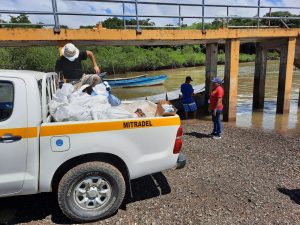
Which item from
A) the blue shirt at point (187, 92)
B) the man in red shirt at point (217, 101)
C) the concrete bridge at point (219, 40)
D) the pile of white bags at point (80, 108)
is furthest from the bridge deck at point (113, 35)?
the pile of white bags at point (80, 108)

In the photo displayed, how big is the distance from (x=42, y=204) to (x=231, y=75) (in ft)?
30.4

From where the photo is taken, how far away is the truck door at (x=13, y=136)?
3562 mm

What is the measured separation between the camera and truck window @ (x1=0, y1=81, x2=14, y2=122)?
11.9ft

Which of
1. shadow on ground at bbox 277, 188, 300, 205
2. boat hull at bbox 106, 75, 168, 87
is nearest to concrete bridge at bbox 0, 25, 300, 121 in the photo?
shadow on ground at bbox 277, 188, 300, 205

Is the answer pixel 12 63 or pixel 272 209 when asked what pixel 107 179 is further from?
pixel 12 63

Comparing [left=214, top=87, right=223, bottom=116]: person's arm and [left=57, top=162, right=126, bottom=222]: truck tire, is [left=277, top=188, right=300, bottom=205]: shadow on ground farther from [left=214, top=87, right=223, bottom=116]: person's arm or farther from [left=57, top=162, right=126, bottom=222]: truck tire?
[left=214, top=87, right=223, bottom=116]: person's arm

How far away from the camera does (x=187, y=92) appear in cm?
1226

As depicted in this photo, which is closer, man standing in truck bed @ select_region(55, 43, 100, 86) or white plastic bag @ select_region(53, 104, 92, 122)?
white plastic bag @ select_region(53, 104, 92, 122)

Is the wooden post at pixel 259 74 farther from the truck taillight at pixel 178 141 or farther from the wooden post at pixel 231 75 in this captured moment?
the truck taillight at pixel 178 141

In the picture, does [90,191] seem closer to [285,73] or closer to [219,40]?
[219,40]

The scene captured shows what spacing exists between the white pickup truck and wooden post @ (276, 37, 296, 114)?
1077 cm

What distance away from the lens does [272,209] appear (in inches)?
178

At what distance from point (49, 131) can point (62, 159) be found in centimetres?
38

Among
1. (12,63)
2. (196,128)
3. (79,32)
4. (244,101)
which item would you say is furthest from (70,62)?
(12,63)
